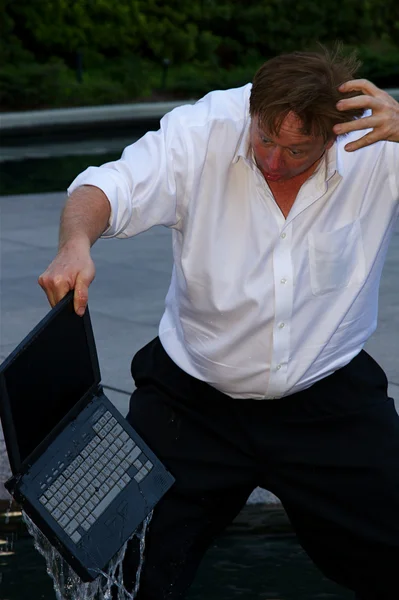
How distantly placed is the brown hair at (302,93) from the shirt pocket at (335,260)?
0.30 m

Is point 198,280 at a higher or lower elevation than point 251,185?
lower

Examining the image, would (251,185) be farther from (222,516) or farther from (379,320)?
(379,320)

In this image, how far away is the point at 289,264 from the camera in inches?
124

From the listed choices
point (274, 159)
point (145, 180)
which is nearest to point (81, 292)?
point (145, 180)

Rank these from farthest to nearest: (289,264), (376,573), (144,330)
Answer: (144,330)
(376,573)
(289,264)

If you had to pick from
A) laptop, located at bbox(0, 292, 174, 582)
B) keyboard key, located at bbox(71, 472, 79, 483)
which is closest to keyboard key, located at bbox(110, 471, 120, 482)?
laptop, located at bbox(0, 292, 174, 582)

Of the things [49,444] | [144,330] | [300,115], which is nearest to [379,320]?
[144,330]

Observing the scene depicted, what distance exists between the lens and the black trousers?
329cm

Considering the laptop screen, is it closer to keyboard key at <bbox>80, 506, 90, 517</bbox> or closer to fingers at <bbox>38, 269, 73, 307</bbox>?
fingers at <bbox>38, 269, 73, 307</bbox>

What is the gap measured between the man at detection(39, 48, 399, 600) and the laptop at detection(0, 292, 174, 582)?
1.44 ft

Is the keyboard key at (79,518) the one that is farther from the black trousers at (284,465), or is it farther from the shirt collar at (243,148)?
the shirt collar at (243,148)

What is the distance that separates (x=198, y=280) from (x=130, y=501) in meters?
0.69

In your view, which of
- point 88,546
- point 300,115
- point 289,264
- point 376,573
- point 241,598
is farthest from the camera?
point 241,598

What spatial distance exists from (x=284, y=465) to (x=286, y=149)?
85 cm
